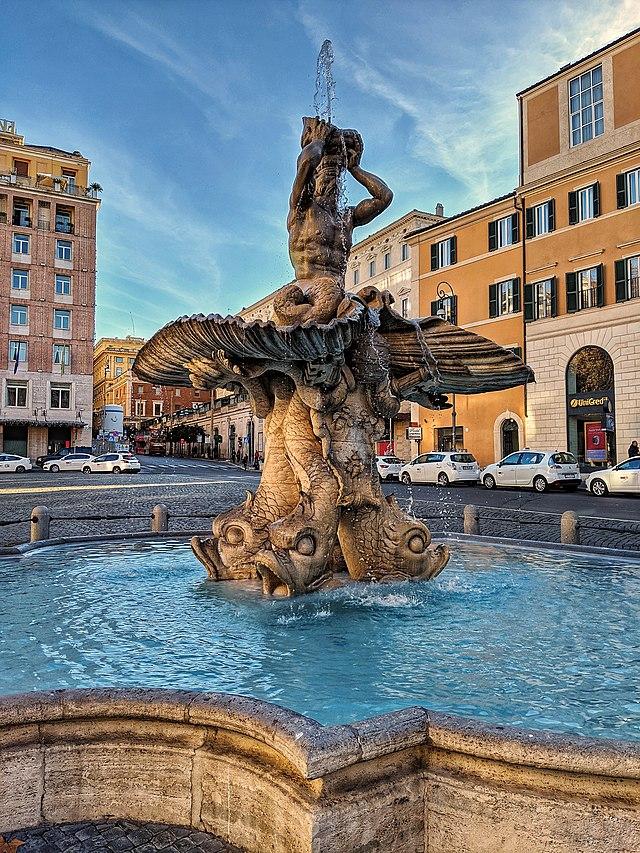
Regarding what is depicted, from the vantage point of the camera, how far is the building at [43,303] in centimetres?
4503

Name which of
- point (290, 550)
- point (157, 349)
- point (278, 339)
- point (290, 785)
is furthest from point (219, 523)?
point (290, 785)

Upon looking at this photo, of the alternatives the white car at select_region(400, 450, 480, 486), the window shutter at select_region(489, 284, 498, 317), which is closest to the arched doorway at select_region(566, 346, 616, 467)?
the white car at select_region(400, 450, 480, 486)

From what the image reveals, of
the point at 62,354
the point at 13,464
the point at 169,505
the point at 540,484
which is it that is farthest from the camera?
the point at 62,354

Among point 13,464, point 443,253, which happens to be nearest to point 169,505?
point 13,464

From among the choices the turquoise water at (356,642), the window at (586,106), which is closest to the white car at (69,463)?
the window at (586,106)

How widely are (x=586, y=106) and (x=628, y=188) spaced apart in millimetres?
4846

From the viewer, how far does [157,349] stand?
537cm

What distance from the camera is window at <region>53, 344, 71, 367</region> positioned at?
46.3m

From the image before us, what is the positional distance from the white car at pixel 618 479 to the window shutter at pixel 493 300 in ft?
47.3

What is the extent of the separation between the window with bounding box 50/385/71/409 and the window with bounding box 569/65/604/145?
3474 centimetres

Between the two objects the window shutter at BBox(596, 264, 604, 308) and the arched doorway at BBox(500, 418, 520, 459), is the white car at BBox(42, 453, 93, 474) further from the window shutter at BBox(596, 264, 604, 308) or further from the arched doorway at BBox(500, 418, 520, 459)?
the window shutter at BBox(596, 264, 604, 308)

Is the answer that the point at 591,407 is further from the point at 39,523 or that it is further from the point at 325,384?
the point at 325,384

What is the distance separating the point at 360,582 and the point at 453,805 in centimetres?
350

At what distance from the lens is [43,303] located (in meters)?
46.2
